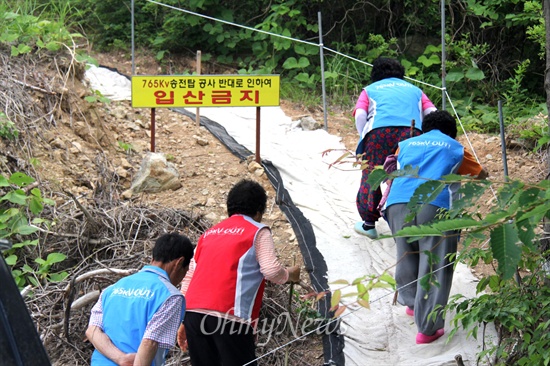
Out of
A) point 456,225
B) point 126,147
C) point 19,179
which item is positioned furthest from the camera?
point 126,147

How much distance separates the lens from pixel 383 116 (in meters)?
5.46

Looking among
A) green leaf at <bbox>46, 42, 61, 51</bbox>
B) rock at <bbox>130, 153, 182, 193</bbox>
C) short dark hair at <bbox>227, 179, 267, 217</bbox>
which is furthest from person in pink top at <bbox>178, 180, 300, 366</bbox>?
green leaf at <bbox>46, 42, 61, 51</bbox>

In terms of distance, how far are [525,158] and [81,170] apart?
3.86m

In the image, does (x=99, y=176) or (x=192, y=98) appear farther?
(x=192, y=98)

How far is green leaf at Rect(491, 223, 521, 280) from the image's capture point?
250cm

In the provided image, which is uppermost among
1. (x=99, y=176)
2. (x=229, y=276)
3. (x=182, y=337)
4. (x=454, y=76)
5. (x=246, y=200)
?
(x=454, y=76)

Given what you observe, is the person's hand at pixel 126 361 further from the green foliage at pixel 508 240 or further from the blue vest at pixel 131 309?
the green foliage at pixel 508 240

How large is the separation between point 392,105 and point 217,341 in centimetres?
233

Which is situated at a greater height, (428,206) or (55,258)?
(428,206)

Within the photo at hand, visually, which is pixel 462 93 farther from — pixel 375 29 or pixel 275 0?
pixel 275 0

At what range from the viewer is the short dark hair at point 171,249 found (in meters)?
3.47

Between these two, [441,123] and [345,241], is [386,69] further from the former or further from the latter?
[345,241]

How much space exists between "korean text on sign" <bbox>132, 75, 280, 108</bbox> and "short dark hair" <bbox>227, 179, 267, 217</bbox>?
274 cm

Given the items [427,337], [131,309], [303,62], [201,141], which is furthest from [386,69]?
[303,62]
